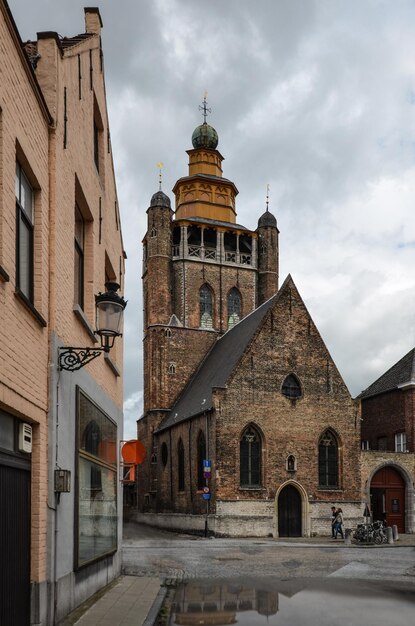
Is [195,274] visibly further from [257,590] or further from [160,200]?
[257,590]

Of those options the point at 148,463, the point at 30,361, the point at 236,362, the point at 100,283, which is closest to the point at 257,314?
the point at 236,362

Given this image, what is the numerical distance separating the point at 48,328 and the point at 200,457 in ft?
93.0

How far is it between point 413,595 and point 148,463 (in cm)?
3450

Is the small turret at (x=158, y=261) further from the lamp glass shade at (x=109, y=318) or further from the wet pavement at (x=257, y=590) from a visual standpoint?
the lamp glass shade at (x=109, y=318)

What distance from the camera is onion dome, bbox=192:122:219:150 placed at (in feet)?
182

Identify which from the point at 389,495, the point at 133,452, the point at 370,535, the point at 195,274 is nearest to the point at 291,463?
the point at 389,495

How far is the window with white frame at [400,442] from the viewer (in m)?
38.7

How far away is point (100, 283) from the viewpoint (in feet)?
43.8

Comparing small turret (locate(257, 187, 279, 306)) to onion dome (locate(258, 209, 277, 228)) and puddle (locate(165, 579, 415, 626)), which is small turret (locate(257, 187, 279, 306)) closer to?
onion dome (locate(258, 209, 277, 228))

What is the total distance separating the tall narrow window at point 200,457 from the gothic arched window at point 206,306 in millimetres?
13195

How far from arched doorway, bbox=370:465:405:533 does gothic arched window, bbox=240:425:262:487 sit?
6959 mm

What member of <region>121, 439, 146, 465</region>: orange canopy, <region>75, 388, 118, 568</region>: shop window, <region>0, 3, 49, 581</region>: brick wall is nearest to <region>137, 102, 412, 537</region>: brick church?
<region>121, 439, 146, 465</region>: orange canopy

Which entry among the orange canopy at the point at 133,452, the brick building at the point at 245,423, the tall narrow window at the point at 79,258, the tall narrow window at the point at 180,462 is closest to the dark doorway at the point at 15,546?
the tall narrow window at the point at 79,258

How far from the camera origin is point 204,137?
5562 centimetres
